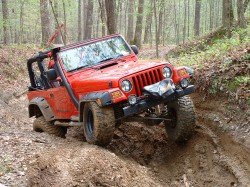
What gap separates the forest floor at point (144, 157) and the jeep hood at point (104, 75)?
40.9 inches

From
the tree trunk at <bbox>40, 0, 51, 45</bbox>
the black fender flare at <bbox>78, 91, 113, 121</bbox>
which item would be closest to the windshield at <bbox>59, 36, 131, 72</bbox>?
the black fender flare at <bbox>78, 91, 113, 121</bbox>

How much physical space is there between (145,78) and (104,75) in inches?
30.3

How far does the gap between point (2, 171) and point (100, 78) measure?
2200 millimetres

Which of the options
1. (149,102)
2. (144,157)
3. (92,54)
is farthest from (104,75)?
(144,157)

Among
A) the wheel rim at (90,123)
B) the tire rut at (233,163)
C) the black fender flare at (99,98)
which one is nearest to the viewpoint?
the tire rut at (233,163)

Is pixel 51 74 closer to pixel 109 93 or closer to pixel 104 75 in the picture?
pixel 104 75

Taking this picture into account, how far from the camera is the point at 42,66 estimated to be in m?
8.52

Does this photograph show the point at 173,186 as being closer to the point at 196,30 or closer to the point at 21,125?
the point at 21,125

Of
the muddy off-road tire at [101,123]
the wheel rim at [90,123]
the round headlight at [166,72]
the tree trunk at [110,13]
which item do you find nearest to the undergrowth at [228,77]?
the round headlight at [166,72]

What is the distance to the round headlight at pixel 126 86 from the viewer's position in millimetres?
5934

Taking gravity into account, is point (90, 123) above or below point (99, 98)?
below

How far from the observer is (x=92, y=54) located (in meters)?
7.48

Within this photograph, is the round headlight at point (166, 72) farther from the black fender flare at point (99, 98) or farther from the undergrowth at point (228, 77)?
the undergrowth at point (228, 77)

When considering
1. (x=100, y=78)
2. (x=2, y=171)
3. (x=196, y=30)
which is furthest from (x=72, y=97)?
(x=196, y=30)
